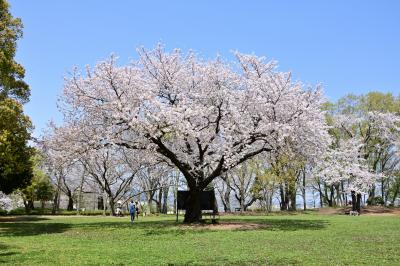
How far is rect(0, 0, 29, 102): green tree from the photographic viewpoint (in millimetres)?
19767

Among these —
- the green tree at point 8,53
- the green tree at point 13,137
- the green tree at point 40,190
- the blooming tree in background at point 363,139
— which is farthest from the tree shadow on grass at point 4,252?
the green tree at point 40,190

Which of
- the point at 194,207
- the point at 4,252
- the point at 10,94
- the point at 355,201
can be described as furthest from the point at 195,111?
the point at 355,201

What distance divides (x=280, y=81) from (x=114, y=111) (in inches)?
340

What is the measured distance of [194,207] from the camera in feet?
77.5

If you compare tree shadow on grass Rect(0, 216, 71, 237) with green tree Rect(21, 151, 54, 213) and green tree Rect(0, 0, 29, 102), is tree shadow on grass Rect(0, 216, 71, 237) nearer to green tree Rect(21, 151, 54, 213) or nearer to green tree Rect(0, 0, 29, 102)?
green tree Rect(0, 0, 29, 102)

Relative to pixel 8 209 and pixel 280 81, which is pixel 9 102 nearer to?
pixel 280 81

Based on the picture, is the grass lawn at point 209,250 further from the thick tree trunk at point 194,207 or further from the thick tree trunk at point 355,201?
the thick tree trunk at point 355,201

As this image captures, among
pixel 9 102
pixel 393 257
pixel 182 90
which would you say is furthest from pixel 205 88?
pixel 393 257

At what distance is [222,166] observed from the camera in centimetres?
→ 2291

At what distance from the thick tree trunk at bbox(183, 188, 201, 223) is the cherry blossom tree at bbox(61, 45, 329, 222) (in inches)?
→ 2.1

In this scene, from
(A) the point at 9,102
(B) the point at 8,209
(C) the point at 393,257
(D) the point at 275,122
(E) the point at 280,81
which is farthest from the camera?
(B) the point at 8,209

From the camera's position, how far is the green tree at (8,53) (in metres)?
19.8

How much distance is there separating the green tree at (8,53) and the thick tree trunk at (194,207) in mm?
10073

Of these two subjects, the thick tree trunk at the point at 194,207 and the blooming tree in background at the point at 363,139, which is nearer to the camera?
the thick tree trunk at the point at 194,207
